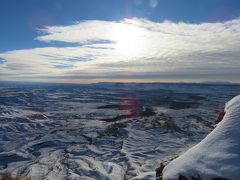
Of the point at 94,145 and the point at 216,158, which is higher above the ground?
the point at 216,158

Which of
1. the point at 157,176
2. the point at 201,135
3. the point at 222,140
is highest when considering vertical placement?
the point at 222,140

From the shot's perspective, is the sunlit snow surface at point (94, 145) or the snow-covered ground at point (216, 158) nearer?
the snow-covered ground at point (216, 158)

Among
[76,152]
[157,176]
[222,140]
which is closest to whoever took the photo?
[222,140]

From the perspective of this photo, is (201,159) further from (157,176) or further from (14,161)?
(14,161)

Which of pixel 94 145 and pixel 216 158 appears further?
Result: pixel 94 145

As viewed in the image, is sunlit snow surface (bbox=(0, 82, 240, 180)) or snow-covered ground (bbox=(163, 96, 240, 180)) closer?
snow-covered ground (bbox=(163, 96, 240, 180))

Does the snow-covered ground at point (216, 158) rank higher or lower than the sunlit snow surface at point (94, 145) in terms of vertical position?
higher

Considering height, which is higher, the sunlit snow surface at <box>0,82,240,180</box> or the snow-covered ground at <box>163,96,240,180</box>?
the snow-covered ground at <box>163,96,240,180</box>

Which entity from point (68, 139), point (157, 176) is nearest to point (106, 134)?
point (68, 139)
